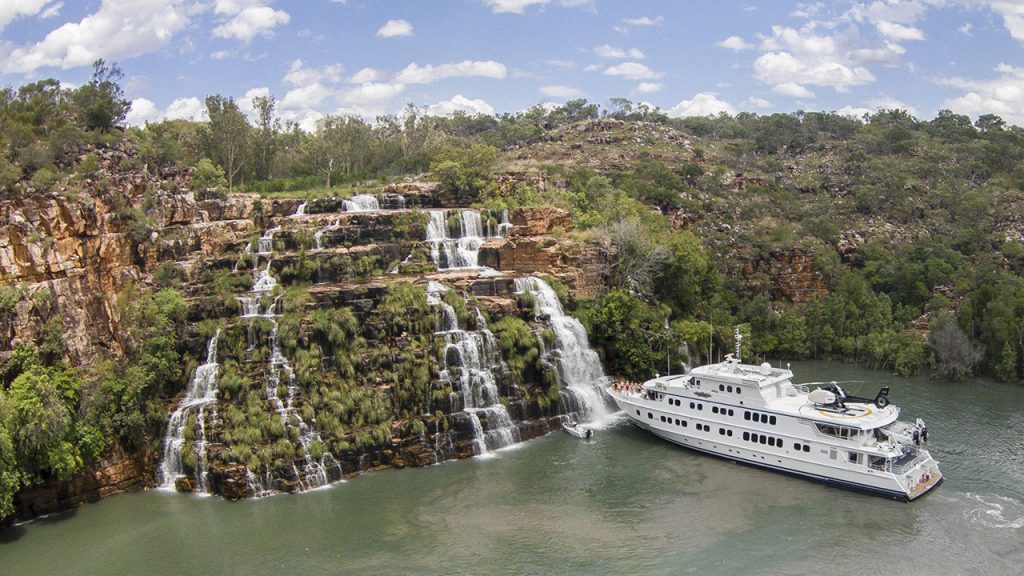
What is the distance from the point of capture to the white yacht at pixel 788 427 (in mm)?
29188

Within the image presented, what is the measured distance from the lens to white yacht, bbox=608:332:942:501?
95.8 ft

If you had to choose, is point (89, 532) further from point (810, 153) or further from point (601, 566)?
point (810, 153)

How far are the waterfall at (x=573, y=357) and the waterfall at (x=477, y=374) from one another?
3.66 metres

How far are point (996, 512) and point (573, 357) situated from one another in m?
18.9

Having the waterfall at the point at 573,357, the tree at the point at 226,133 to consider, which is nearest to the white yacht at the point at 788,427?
the waterfall at the point at 573,357

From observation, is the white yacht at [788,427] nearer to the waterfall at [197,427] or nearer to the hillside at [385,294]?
the hillside at [385,294]

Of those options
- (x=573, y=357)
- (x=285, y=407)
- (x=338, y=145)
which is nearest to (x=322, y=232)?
(x=285, y=407)

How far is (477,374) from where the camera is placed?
3569 cm

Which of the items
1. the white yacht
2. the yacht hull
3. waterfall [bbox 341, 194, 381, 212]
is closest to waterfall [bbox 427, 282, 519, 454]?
the yacht hull

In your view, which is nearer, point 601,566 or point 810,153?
point 601,566

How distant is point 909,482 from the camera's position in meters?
28.5

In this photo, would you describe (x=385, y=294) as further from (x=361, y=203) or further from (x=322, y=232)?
(x=361, y=203)

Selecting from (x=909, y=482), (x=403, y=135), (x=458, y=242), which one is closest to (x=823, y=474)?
(x=909, y=482)

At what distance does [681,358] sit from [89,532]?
2892 cm
